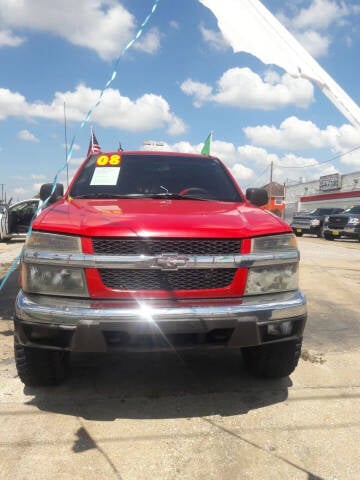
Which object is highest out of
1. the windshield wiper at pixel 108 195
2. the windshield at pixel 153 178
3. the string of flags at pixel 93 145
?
the string of flags at pixel 93 145

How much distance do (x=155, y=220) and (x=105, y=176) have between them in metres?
1.41

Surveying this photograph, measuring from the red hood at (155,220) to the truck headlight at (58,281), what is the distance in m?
0.24

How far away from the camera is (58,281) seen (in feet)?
8.79

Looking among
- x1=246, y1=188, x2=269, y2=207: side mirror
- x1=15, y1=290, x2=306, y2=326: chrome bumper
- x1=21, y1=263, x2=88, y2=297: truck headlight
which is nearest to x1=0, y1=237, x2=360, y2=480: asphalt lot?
x1=15, y1=290, x2=306, y2=326: chrome bumper

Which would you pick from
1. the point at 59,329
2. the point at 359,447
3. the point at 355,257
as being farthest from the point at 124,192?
the point at 355,257

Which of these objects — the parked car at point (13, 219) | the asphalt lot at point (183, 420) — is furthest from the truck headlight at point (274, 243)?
the parked car at point (13, 219)

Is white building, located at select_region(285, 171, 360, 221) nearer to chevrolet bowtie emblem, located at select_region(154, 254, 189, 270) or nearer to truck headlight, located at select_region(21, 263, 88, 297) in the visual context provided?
chevrolet bowtie emblem, located at select_region(154, 254, 189, 270)

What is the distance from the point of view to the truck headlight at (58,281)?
8.74 ft

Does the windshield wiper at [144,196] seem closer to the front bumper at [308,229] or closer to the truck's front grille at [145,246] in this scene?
the truck's front grille at [145,246]

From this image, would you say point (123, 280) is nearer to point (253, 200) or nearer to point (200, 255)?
point (200, 255)

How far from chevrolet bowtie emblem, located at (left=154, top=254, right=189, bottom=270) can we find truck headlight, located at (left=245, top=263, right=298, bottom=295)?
1.55ft

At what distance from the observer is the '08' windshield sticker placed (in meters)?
3.94

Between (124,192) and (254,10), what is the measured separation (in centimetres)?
184

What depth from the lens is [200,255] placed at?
273 cm
